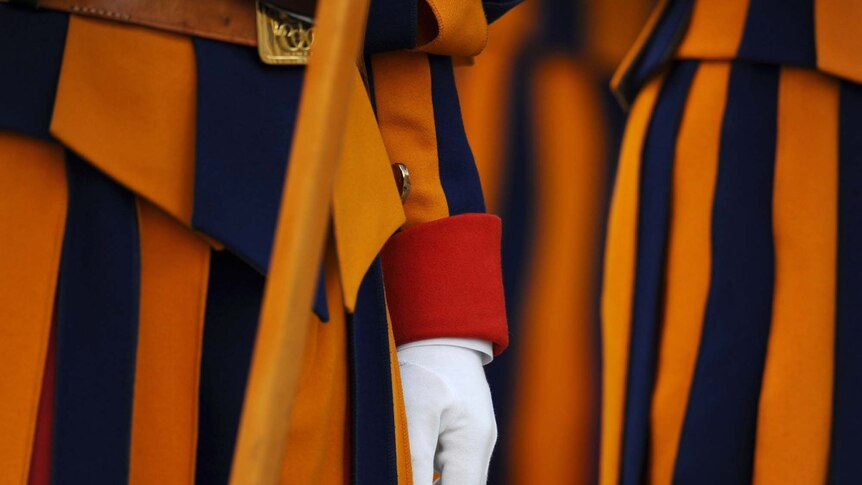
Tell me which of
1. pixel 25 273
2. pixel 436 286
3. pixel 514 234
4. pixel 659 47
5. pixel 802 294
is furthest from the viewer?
pixel 514 234

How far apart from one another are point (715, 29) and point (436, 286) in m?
0.56

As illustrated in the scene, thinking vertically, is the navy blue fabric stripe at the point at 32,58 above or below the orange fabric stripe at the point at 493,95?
below

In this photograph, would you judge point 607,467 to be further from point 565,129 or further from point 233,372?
point 233,372

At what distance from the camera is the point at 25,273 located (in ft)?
2.31

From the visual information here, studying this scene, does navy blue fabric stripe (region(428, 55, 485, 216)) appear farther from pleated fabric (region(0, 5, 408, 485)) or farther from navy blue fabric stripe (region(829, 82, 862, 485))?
navy blue fabric stripe (region(829, 82, 862, 485))

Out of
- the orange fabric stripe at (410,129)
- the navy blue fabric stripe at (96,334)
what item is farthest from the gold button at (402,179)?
the navy blue fabric stripe at (96,334)

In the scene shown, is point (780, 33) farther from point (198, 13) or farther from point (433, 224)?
point (198, 13)

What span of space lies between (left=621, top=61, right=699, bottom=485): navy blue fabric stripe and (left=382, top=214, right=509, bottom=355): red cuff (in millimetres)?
430

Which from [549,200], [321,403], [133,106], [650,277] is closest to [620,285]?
[650,277]

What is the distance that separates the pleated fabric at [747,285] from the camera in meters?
1.24

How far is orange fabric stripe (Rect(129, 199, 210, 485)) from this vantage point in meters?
0.72

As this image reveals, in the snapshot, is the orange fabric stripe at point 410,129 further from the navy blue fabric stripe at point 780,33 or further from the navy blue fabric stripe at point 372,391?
the navy blue fabric stripe at point 780,33

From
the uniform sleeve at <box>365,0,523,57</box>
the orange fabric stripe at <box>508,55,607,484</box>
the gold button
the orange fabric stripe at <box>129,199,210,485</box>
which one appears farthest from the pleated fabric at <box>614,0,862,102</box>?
the orange fabric stripe at <box>129,199,210,485</box>

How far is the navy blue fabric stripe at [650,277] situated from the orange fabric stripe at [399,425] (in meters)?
0.52
